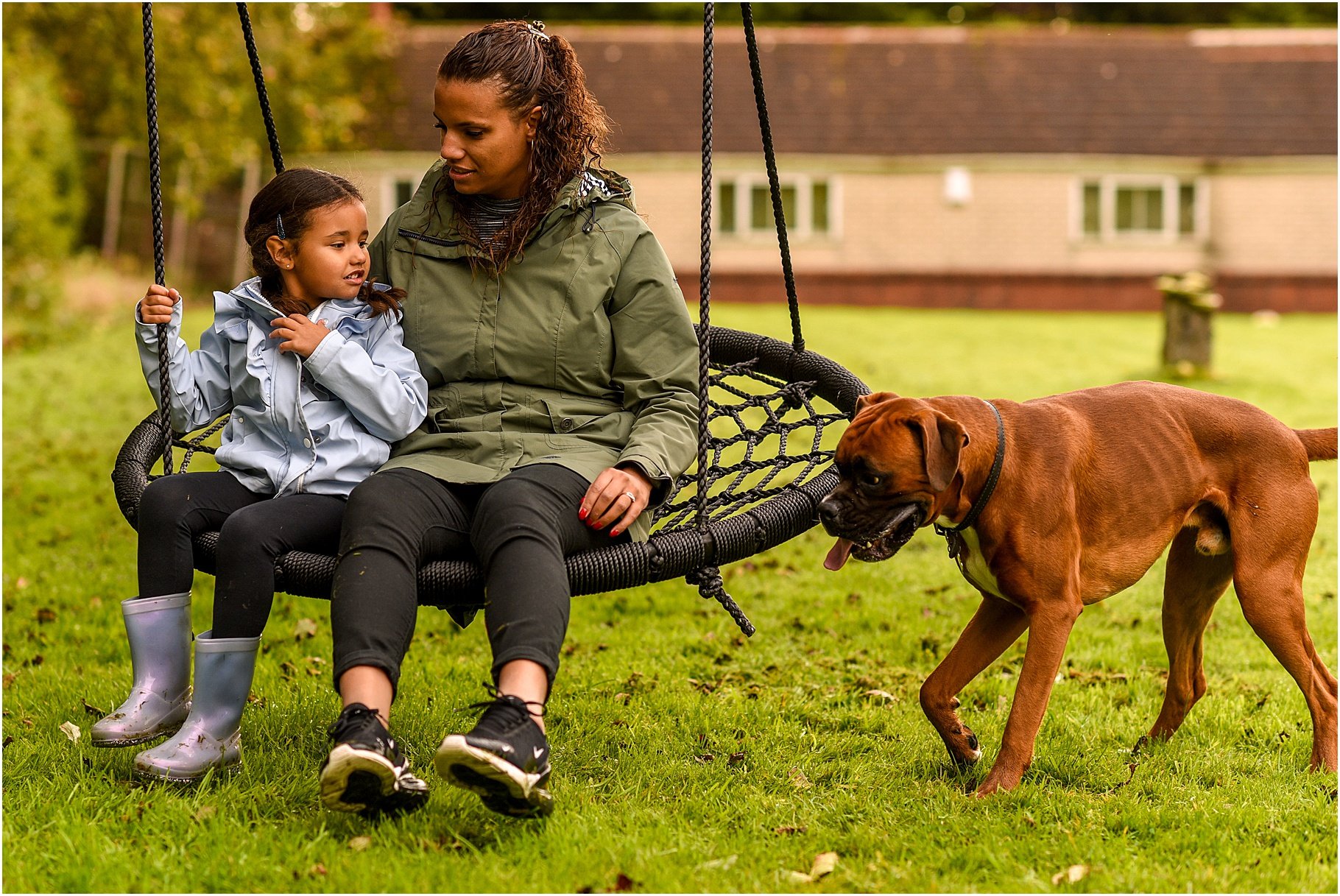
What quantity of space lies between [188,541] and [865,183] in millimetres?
19464

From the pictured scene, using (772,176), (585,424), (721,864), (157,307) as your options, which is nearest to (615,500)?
(585,424)

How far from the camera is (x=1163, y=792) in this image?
10.8ft

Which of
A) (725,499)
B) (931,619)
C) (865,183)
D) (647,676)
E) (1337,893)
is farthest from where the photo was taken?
(865,183)

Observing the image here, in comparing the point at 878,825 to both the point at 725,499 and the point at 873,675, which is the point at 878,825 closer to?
the point at 725,499

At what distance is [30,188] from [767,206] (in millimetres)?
11600

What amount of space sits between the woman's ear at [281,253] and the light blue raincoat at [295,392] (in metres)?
0.08

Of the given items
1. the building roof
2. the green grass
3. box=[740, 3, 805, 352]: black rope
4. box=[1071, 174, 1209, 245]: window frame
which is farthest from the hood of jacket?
box=[1071, 174, 1209, 245]: window frame

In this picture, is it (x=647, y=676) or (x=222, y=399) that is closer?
(x=222, y=399)

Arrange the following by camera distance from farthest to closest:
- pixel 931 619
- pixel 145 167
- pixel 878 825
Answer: pixel 145 167, pixel 931 619, pixel 878 825

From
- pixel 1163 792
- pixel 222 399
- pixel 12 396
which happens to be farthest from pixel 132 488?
pixel 12 396

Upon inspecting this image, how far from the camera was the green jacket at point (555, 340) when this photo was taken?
3250 mm

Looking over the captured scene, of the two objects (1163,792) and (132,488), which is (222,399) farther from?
(1163,792)

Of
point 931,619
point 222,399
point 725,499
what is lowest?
point 931,619

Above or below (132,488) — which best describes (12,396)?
below
